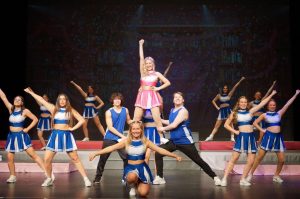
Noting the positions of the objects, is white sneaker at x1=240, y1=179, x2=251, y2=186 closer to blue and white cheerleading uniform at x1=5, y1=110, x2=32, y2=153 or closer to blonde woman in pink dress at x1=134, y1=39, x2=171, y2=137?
blonde woman in pink dress at x1=134, y1=39, x2=171, y2=137

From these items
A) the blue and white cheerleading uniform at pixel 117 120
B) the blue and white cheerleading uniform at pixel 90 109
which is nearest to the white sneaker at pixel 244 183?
the blue and white cheerleading uniform at pixel 117 120

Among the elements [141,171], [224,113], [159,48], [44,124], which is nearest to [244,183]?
[141,171]

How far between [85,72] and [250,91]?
4.45 meters

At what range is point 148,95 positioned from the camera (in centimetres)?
641

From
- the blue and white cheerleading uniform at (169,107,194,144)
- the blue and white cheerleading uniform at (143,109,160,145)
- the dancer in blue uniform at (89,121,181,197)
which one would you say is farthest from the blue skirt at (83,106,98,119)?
the dancer in blue uniform at (89,121,181,197)

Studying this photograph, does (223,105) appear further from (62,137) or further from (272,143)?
(62,137)

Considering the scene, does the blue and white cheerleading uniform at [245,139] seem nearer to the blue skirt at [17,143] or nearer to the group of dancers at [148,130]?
the group of dancers at [148,130]

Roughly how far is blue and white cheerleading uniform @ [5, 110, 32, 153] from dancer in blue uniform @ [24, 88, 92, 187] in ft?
2.54

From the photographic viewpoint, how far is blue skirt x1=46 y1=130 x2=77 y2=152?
572 centimetres

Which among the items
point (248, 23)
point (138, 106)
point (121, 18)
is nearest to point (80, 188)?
point (138, 106)

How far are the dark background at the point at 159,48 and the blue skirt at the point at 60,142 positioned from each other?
203 inches

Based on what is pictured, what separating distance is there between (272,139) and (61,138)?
10.9 ft

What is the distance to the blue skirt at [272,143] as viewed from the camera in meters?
6.50

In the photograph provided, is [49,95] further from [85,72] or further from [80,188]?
[80,188]
